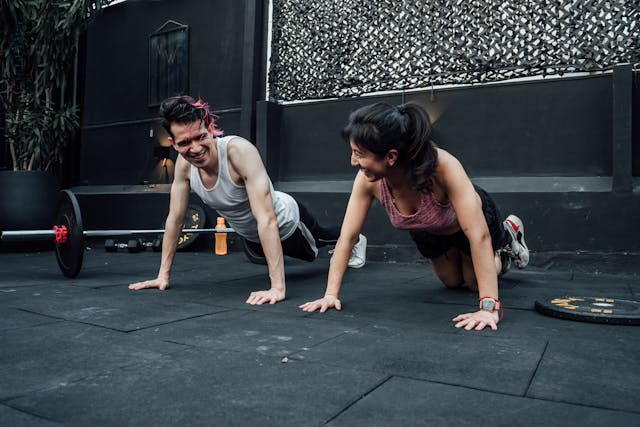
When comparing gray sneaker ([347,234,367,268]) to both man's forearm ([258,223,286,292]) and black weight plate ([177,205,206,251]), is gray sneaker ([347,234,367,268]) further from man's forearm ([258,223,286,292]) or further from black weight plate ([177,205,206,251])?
black weight plate ([177,205,206,251])

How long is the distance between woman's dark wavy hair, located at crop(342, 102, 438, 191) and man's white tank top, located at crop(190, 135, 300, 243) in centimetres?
105

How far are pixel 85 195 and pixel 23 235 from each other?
3548 mm

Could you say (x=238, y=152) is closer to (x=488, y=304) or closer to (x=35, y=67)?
(x=488, y=304)

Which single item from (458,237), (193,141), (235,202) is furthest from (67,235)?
(458,237)

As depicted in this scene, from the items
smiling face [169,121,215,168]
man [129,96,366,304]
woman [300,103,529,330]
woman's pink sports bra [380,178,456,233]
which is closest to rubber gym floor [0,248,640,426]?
woman [300,103,529,330]

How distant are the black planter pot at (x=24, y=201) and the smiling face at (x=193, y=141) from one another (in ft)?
11.5

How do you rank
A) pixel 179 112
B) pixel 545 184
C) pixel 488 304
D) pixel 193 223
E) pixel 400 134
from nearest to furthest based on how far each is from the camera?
pixel 400 134, pixel 488 304, pixel 179 112, pixel 545 184, pixel 193 223

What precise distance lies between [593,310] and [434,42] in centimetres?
316

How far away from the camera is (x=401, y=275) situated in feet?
12.2

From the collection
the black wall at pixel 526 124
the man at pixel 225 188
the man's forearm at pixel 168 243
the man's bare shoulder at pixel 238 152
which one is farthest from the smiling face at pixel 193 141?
the black wall at pixel 526 124

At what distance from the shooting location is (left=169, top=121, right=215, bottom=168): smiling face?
2.61 metres

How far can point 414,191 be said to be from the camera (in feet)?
7.40

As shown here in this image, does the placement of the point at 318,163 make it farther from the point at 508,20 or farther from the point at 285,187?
the point at 508,20

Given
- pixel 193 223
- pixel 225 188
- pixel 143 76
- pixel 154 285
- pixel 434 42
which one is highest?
pixel 143 76
